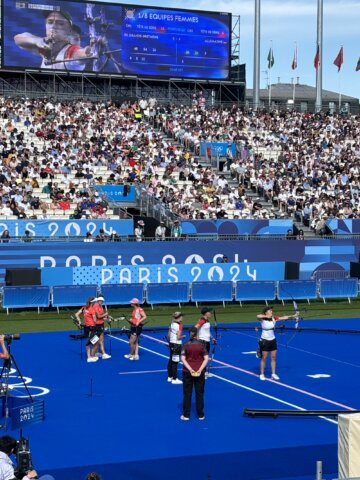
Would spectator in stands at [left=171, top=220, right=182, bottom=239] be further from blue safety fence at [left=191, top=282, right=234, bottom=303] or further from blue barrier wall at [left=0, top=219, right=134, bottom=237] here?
blue safety fence at [left=191, top=282, right=234, bottom=303]

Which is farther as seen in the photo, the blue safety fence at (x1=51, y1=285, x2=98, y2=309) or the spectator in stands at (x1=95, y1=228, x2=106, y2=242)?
the spectator in stands at (x1=95, y1=228, x2=106, y2=242)

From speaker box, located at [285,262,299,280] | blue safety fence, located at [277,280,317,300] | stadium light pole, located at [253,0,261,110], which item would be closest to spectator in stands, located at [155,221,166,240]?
speaker box, located at [285,262,299,280]

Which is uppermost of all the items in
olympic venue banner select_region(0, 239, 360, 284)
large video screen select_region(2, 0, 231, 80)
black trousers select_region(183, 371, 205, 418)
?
large video screen select_region(2, 0, 231, 80)

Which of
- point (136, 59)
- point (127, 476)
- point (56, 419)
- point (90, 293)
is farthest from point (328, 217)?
point (127, 476)

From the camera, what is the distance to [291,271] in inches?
1501

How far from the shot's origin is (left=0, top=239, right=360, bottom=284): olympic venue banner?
35.2 metres

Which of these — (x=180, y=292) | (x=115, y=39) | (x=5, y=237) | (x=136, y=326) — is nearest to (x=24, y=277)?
(x=5, y=237)

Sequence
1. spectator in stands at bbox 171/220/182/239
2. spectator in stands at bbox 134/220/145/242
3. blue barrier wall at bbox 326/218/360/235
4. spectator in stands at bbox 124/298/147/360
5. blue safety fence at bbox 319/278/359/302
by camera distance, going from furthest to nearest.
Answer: blue barrier wall at bbox 326/218/360/235, spectator in stands at bbox 171/220/182/239, spectator in stands at bbox 134/220/145/242, blue safety fence at bbox 319/278/359/302, spectator in stands at bbox 124/298/147/360

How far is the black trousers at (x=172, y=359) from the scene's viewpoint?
20.6m

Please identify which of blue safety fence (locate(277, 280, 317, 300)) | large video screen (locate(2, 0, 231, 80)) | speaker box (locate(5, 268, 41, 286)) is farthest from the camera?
large video screen (locate(2, 0, 231, 80))

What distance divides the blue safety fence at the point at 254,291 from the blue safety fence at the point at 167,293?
2201mm

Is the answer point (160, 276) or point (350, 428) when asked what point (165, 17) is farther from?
point (350, 428)

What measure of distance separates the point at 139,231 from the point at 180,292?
4883 mm

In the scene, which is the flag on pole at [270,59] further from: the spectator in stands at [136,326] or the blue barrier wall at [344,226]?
the spectator in stands at [136,326]
